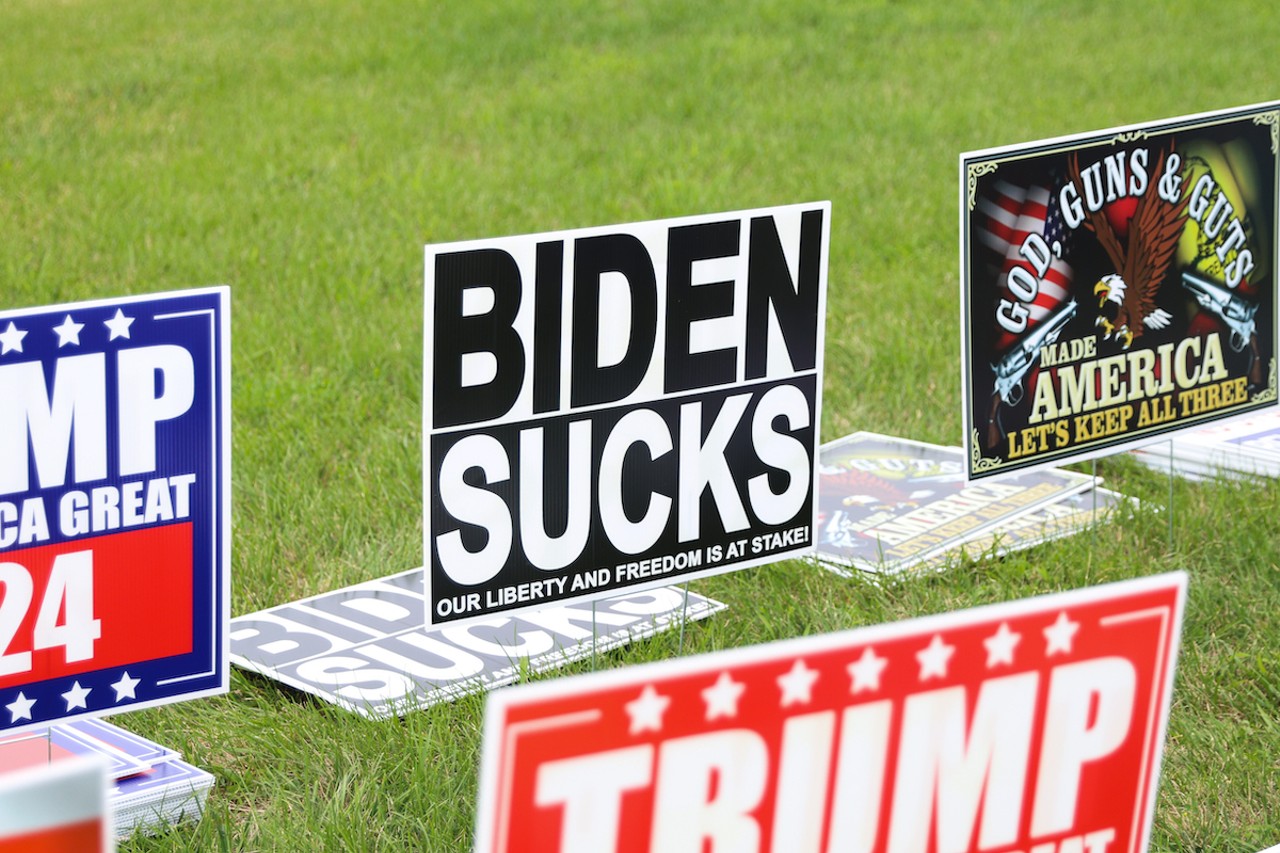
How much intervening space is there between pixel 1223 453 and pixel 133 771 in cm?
257

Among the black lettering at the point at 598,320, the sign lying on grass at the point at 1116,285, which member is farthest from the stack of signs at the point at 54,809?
the sign lying on grass at the point at 1116,285

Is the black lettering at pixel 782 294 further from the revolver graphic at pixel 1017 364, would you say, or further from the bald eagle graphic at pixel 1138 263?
the bald eagle graphic at pixel 1138 263

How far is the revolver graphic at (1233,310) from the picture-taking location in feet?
10.6

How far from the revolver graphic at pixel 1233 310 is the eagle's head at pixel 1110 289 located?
19 centimetres

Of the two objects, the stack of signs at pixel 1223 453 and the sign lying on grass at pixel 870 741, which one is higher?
the stack of signs at pixel 1223 453

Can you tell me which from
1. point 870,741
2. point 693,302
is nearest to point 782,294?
point 693,302

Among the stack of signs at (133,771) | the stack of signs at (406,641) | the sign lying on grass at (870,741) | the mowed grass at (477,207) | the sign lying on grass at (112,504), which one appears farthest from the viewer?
the stack of signs at (406,641)

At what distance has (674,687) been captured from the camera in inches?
43.4

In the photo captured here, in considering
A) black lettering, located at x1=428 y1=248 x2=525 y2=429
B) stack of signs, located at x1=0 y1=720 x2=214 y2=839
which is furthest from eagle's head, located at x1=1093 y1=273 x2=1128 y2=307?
stack of signs, located at x1=0 y1=720 x2=214 y2=839

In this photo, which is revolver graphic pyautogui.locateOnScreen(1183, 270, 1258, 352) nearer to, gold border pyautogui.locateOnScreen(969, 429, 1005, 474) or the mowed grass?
the mowed grass

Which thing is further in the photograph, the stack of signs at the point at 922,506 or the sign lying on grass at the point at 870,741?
the stack of signs at the point at 922,506

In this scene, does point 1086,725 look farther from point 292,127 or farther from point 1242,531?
point 292,127

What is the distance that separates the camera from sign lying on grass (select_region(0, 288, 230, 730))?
2018mm

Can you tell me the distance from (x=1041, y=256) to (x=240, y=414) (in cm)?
217
